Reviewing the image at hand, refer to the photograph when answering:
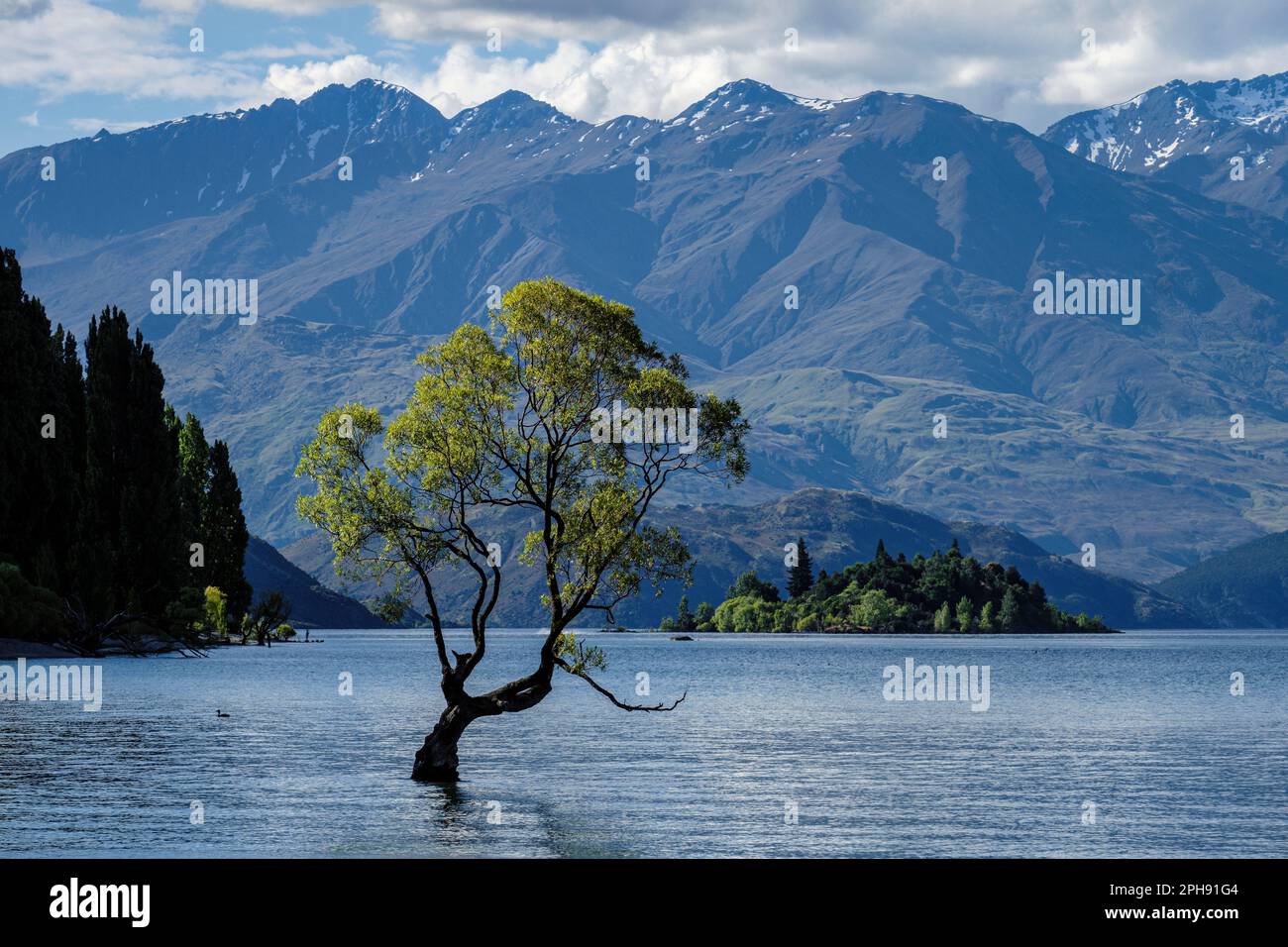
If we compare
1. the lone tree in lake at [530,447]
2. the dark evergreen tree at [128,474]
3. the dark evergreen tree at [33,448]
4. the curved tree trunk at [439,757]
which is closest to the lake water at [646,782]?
the curved tree trunk at [439,757]

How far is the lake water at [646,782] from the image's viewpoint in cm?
5409

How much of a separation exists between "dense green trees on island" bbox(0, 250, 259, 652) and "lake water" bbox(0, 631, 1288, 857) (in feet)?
109

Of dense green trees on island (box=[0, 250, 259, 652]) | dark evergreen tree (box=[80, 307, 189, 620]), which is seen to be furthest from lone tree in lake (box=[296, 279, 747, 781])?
dark evergreen tree (box=[80, 307, 189, 620])

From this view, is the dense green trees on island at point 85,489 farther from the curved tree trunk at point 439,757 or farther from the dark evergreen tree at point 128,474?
the curved tree trunk at point 439,757

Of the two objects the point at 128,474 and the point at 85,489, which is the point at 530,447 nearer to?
the point at 85,489

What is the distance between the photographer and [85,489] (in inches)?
6767

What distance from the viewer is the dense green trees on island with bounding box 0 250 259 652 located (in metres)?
157

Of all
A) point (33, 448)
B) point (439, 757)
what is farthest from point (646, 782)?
point (33, 448)

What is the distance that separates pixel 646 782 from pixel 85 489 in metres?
116

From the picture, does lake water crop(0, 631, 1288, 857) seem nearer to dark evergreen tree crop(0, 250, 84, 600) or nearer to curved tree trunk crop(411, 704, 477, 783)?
curved tree trunk crop(411, 704, 477, 783)
